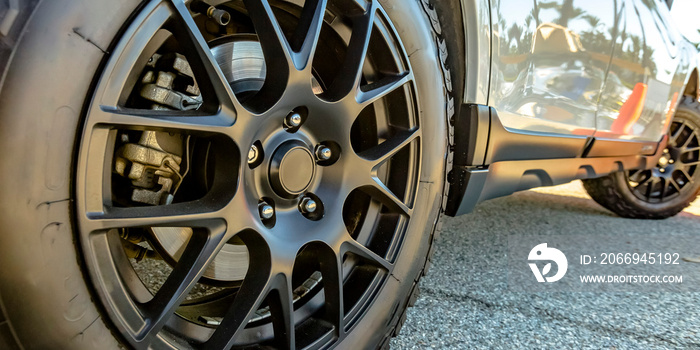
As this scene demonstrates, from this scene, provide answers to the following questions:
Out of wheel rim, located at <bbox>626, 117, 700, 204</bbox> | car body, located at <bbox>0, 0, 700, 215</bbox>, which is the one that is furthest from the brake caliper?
wheel rim, located at <bbox>626, 117, 700, 204</bbox>

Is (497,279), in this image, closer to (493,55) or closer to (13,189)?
(493,55)

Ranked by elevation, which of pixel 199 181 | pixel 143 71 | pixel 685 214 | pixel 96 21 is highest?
pixel 96 21

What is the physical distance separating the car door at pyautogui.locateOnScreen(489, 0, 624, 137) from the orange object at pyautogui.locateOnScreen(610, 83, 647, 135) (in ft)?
1.06

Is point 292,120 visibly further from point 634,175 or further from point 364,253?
point 634,175

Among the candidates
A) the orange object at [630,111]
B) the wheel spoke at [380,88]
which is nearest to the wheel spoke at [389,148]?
the wheel spoke at [380,88]

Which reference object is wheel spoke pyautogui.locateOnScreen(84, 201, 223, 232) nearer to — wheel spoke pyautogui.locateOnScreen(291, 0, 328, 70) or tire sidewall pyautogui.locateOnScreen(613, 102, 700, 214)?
wheel spoke pyautogui.locateOnScreen(291, 0, 328, 70)

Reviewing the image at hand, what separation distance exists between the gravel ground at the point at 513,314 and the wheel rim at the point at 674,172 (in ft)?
4.56

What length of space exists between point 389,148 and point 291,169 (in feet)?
0.83

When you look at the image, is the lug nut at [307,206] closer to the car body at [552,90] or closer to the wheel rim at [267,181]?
the wheel rim at [267,181]

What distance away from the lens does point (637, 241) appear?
8.55 feet

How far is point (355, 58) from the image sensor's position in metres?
1.04

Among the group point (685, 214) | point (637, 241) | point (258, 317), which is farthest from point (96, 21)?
point (685, 214)

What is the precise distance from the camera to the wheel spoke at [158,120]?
2.25ft

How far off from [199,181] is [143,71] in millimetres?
240
